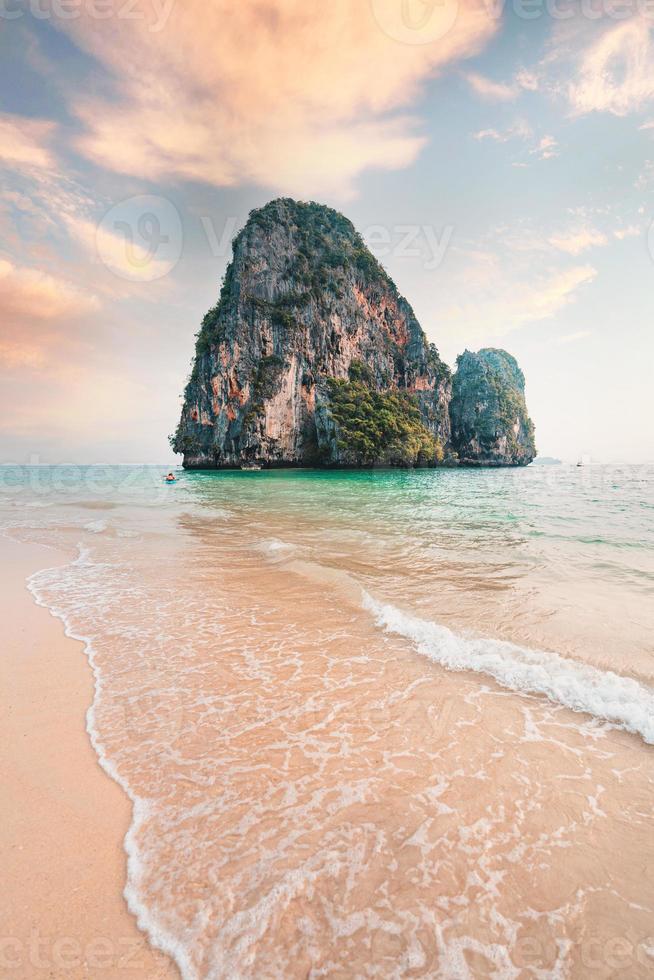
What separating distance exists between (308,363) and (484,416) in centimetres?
4613

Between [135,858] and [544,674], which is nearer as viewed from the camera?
[135,858]

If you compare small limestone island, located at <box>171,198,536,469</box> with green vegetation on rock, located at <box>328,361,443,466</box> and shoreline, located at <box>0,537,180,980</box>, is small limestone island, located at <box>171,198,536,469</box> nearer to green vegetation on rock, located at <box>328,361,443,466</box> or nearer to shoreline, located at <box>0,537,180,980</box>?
green vegetation on rock, located at <box>328,361,443,466</box>

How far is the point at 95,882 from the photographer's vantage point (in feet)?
5.88

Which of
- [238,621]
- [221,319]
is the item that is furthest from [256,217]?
[238,621]

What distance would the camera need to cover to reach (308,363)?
2365 inches

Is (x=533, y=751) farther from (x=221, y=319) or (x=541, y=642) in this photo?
(x=221, y=319)

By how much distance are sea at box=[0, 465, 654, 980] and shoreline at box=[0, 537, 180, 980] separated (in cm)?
8

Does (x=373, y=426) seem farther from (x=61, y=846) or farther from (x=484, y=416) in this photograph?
(x=61, y=846)

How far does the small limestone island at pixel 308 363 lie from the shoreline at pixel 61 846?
52566 mm

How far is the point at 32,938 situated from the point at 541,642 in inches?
172

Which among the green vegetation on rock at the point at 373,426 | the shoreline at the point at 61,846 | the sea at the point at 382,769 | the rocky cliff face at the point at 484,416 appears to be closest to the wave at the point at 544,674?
the sea at the point at 382,769

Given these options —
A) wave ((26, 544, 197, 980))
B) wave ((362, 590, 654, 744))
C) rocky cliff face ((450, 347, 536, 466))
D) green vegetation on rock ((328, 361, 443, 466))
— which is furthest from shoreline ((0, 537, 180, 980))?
rocky cliff face ((450, 347, 536, 466))

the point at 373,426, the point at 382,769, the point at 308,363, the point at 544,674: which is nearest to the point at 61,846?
the point at 382,769

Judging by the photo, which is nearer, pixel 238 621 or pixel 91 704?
pixel 91 704
